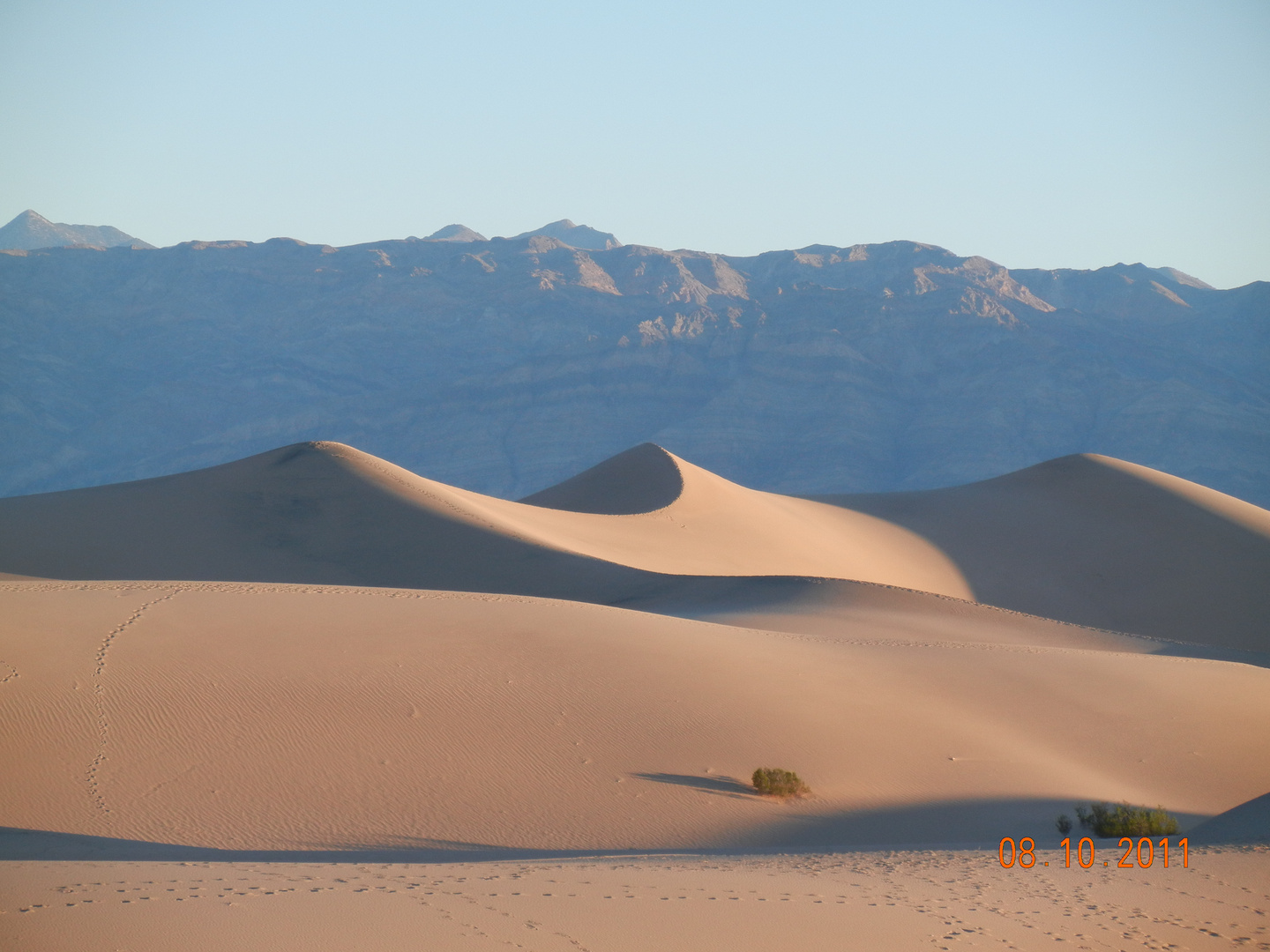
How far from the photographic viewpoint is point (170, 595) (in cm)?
1300

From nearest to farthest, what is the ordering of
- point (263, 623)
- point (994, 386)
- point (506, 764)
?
point (506, 764)
point (263, 623)
point (994, 386)

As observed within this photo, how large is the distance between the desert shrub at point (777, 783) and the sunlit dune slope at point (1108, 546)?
75.3ft

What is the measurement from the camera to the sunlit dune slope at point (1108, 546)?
31.4 m

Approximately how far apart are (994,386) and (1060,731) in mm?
100805

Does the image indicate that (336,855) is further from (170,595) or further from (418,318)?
(418,318)

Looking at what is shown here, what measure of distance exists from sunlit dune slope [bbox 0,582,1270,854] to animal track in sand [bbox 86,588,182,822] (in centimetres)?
4

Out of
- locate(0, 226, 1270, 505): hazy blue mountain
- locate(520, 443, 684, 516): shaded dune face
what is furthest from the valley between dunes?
locate(0, 226, 1270, 505): hazy blue mountain

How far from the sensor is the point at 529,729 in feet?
34.3

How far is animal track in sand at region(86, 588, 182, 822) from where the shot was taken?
328 inches

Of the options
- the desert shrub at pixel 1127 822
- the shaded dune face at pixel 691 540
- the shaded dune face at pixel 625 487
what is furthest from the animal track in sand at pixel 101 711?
the shaded dune face at pixel 625 487

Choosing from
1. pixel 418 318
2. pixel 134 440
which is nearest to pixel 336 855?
pixel 134 440
